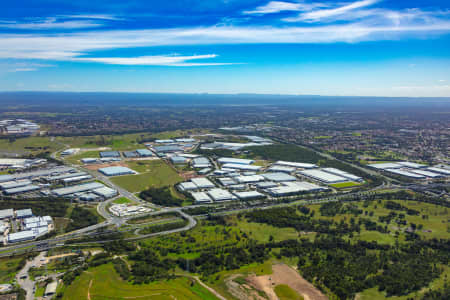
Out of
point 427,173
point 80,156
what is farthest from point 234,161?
point 427,173

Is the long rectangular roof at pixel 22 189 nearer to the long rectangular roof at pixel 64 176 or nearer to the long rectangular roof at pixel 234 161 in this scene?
the long rectangular roof at pixel 64 176

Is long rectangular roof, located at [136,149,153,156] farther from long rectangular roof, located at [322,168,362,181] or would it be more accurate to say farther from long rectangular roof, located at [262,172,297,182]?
long rectangular roof, located at [322,168,362,181]

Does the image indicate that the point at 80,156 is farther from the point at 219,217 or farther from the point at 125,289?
the point at 125,289

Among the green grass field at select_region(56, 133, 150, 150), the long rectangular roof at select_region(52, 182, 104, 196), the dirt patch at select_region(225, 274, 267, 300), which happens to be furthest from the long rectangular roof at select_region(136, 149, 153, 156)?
the dirt patch at select_region(225, 274, 267, 300)

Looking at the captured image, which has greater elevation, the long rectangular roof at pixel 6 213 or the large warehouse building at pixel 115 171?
the large warehouse building at pixel 115 171

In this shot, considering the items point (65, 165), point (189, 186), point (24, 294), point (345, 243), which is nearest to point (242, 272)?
point (345, 243)

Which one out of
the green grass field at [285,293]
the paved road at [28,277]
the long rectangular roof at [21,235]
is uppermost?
the long rectangular roof at [21,235]

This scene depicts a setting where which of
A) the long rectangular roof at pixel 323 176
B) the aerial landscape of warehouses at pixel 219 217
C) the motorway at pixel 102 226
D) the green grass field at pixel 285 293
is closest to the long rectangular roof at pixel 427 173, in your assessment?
the aerial landscape of warehouses at pixel 219 217
